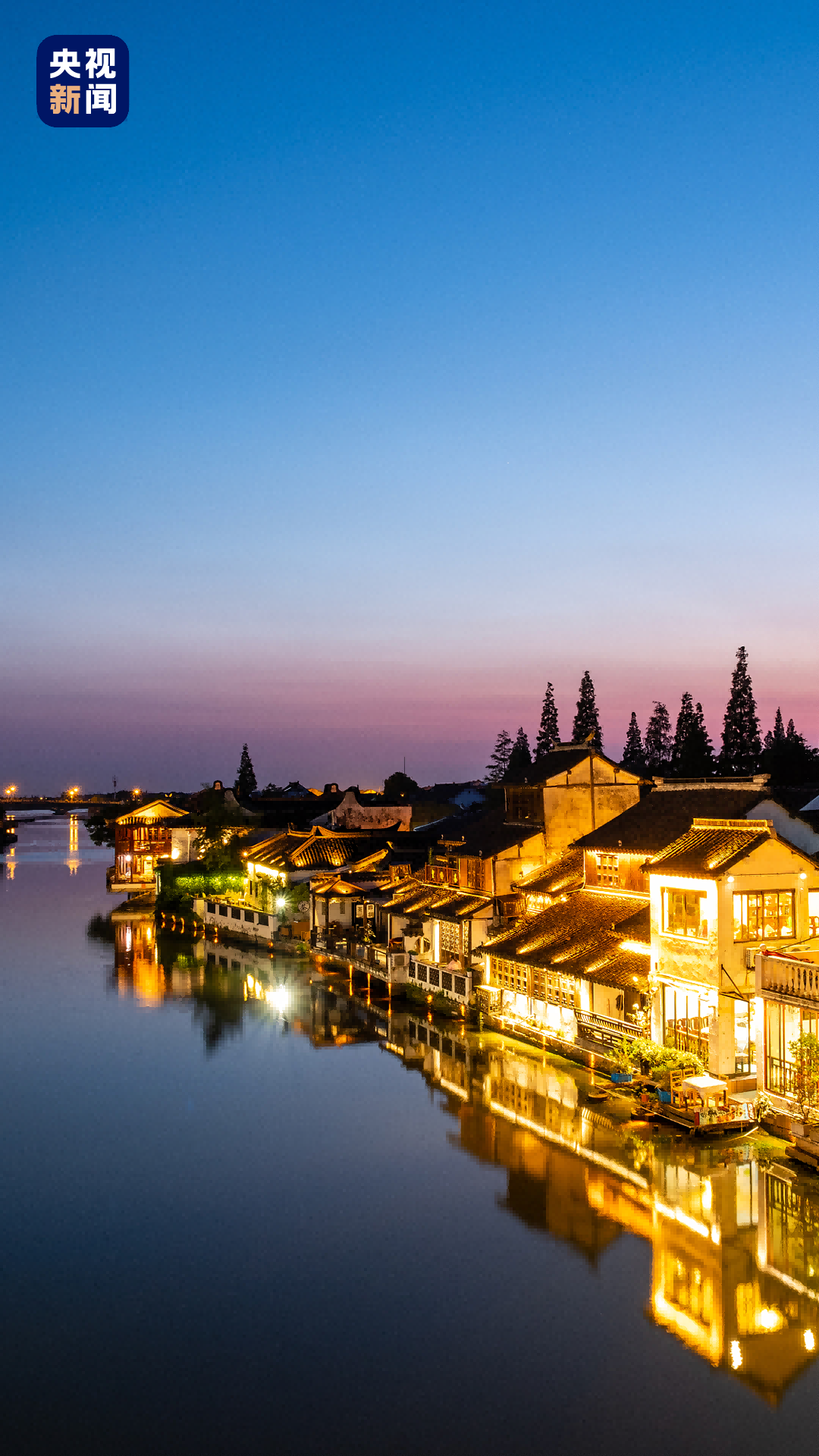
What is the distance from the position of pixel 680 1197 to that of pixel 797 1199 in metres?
2.48

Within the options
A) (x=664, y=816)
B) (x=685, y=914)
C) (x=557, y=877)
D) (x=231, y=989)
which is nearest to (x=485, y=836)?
(x=557, y=877)

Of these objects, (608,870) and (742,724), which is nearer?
(608,870)

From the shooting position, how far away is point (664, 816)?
128 ft

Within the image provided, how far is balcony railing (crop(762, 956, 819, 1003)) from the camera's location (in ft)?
84.6

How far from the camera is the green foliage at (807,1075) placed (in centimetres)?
2550

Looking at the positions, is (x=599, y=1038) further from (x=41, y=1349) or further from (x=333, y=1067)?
(x=41, y=1349)

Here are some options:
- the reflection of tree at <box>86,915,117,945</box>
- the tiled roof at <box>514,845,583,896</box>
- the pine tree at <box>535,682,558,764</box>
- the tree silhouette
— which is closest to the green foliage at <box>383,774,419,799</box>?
the tree silhouette

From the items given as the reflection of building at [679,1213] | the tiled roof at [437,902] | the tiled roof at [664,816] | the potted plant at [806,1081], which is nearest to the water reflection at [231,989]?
the tiled roof at [437,902]

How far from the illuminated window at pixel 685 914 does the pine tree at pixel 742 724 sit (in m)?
65.2

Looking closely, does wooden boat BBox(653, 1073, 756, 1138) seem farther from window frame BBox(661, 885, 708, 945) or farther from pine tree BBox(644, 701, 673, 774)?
pine tree BBox(644, 701, 673, 774)

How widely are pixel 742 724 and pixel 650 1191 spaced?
75.8 metres

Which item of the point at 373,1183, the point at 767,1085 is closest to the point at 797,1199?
the point at 767,1085

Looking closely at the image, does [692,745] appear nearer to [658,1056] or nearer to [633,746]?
[633,746]

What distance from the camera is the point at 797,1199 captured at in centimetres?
2311
